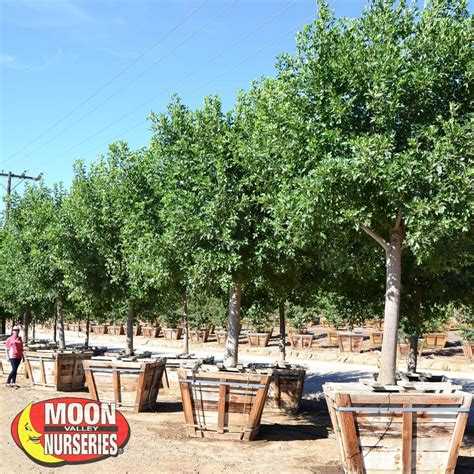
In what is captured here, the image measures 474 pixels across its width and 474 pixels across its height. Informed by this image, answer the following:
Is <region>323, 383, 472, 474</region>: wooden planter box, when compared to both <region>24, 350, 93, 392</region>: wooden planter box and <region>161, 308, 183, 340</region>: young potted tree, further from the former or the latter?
<region>161, 308, 183, 340</region>: young potted tree

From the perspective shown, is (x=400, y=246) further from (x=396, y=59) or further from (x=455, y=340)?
(x=455, y=340)

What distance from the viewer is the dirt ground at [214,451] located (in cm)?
714

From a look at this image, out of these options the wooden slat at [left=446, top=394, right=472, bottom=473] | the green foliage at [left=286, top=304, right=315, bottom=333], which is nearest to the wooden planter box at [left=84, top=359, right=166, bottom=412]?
the wooden slat at [left=446, top=394, right=472, bottom=473]

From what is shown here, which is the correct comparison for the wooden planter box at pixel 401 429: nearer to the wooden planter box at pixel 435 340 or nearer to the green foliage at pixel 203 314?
the wooden planter box at pixel 435 340

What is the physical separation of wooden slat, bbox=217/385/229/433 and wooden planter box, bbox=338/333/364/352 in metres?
14.8

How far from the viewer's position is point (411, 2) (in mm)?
7297

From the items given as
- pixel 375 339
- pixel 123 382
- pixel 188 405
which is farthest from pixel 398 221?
pixel 375 339

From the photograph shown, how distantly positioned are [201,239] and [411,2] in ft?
15.3

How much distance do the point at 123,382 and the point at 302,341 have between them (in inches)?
596

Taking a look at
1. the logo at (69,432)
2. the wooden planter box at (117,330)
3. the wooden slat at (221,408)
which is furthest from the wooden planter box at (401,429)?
the wooden planter box at (117,330)

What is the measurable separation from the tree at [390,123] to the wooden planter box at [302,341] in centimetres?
1782

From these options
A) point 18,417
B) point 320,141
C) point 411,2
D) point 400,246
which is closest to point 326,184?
point 320,141

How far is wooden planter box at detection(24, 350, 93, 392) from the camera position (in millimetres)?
13727

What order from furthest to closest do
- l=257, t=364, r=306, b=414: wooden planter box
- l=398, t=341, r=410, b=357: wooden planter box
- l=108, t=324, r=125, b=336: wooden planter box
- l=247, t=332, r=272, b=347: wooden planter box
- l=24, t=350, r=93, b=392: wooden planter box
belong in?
l=108, t=324, r=125, b=336: wooden planter box
l=247, t=332, r=272, b=347: wooden planter box
l=398, t=341, r=410, b=357: wooden planter box
l=24, t=350, r=93, b=392: wooden planter box
l=257, t=364, r=306, b=414: wooden planter box
